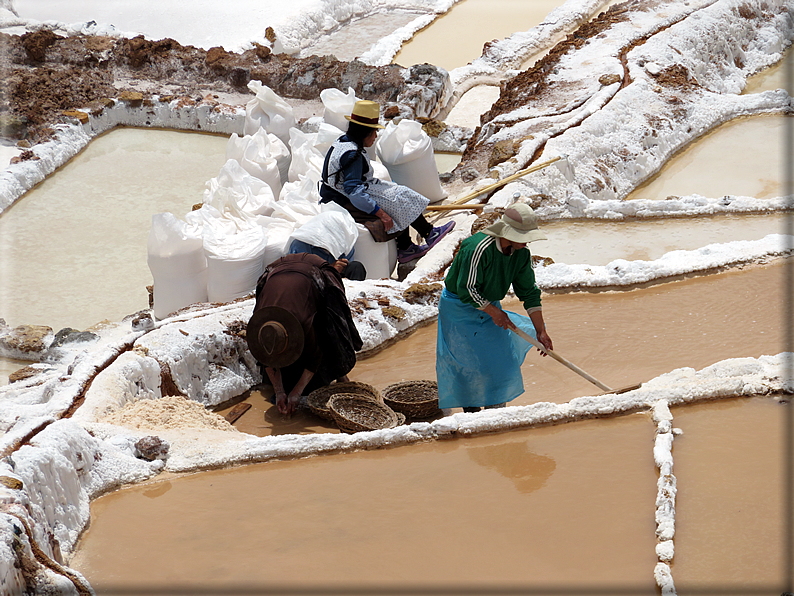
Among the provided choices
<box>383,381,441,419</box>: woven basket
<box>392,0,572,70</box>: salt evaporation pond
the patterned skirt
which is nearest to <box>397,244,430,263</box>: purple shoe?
the patterned skirt

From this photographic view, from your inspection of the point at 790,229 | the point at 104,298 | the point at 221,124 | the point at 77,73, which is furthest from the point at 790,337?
the point at 77,73

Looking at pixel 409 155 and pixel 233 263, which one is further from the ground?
pixel 409 155

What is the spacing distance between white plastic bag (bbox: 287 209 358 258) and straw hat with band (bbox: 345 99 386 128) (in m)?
0.62

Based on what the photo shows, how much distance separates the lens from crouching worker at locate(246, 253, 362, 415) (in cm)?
380

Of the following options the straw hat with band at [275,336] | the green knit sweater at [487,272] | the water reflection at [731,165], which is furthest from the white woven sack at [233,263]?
the water reflection at [731,165]

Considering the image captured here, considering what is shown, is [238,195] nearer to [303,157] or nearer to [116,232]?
[303,157]

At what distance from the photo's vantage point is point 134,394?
3.67 m

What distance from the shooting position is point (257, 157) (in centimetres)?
631

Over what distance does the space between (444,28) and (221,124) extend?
15.4ft

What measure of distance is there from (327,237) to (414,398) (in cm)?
112

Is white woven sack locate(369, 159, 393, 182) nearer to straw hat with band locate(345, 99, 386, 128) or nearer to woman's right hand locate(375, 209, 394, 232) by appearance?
woman's right hand locate(375, 209, 394, 232)

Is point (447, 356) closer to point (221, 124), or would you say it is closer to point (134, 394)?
point (134, 394)

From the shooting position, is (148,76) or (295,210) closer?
(295,210)

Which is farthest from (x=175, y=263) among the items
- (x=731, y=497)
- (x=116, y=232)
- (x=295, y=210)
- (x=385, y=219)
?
(x=731, y=497)
